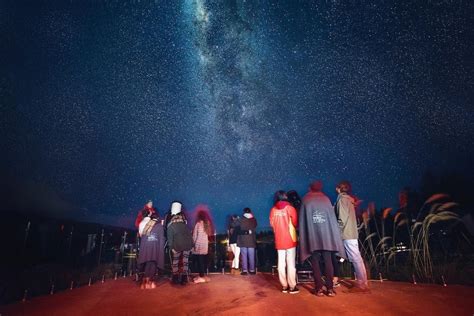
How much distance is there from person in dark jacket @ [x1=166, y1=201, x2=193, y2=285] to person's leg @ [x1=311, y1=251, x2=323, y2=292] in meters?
3.51

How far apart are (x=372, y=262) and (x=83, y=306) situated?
838cm

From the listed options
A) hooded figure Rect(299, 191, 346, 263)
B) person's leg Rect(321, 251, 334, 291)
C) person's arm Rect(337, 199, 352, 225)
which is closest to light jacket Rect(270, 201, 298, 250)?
hooded figure Rect(299, 191, 346, 263)

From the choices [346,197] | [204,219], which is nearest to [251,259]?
[204,219]

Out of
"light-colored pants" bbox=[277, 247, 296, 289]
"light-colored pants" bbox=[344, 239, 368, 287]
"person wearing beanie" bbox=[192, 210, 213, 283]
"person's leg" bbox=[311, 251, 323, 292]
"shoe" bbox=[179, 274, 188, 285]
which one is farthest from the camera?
"person wearing beanie" bbox=[192, 210, 213, 283]

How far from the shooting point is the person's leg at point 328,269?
16.6ft

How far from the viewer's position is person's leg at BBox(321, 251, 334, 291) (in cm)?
505

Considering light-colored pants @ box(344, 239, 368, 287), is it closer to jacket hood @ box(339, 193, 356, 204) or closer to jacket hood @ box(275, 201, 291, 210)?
jacket hood @ box(339, 193, 356, 204)

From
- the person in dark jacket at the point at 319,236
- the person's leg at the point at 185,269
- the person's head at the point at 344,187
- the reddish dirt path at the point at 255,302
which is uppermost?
the person's head at the point at 344,187

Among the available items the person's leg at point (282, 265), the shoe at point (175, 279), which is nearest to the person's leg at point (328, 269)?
the person's leg at point (282, 265)

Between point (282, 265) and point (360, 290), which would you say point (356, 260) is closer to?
point (360, 290)

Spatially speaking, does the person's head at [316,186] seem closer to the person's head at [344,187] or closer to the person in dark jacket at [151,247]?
the person's head at [344,187]

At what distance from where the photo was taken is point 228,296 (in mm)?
5387

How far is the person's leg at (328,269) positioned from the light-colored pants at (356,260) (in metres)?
0.65

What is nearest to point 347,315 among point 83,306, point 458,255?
point 83,306
